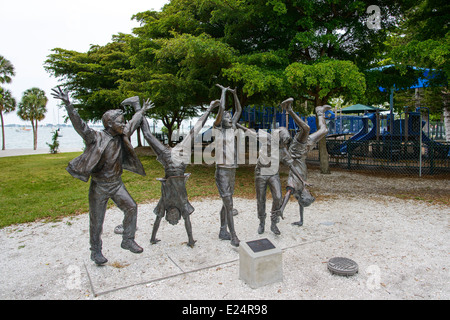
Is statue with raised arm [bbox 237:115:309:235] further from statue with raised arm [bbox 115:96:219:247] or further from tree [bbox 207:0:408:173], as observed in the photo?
tree [bbox 207:0:408:173]

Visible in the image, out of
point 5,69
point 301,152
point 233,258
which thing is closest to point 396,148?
point 301,152

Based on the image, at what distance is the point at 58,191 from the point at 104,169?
A: 7.43 metres

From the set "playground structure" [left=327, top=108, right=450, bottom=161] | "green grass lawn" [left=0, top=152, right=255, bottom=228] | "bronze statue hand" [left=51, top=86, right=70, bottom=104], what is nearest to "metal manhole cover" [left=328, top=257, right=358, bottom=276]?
"bronze statue hand" [left=51, top=86, right=70, bottom=104]

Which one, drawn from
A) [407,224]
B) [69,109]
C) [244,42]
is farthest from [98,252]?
[244,42]

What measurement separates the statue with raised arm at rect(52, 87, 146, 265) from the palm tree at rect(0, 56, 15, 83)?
97.6 ft

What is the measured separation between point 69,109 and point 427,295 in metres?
4.88

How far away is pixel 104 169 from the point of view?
428cm

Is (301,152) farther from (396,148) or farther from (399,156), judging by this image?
(396,148)

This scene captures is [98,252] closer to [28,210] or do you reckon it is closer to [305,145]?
[305,145]

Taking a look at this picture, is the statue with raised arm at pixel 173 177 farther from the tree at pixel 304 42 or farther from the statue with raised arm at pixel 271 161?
the tree at pixel 304 42

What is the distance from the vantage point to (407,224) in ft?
20.8

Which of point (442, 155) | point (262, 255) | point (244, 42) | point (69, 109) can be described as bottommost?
point (262, 255)

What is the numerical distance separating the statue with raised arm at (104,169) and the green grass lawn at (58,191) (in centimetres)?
373

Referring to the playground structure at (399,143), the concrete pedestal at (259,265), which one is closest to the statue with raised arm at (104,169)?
the concrete pedestal at (259,265)
